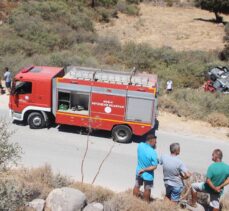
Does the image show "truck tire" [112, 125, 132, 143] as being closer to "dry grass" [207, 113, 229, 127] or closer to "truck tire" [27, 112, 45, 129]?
"truck tire" [27, 112, 45, 129]

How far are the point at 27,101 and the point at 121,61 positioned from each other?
11.7 m

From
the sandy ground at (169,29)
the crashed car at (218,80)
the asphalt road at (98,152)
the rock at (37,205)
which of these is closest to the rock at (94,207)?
the rock at (37,205)

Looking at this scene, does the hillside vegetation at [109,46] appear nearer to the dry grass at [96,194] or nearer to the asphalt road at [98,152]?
the asphalt road at [98,152]

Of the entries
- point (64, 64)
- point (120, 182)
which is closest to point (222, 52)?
point (64, 64)

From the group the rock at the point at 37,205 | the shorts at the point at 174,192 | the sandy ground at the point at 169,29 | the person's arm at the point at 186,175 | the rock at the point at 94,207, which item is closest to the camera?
the rock at the point at 37,205

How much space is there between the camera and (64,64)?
24.8 m

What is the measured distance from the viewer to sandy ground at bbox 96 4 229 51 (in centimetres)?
3638

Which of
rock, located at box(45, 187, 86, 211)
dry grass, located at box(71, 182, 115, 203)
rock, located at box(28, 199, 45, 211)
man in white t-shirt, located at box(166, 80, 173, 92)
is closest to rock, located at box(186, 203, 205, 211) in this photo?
dry grass, located at box(71, 182, 115, 203)

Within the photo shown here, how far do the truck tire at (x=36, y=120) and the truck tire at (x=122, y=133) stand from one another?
2.81 metres

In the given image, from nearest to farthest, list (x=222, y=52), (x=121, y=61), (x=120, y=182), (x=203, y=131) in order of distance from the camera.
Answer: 1. (x=120, y=182)
2. (x=203, y=131)
3. (x=121, y=61)
4. (x=222, y=52)

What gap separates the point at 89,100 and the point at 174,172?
7235 mm

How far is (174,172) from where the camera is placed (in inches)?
409

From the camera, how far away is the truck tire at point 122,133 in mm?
17078

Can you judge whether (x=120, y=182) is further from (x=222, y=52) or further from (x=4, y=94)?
(x=222, y=52)
